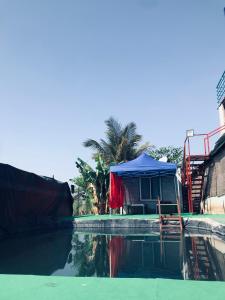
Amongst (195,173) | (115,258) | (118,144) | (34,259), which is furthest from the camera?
(118,144)

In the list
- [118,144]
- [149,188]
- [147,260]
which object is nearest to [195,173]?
[149,188]

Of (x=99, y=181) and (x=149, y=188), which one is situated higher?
(x=99, y=181)

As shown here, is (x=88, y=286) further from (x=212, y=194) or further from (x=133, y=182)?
(x=133, y=182)

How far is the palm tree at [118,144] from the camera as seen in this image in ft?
69.3

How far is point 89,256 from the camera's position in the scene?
18.6 ft

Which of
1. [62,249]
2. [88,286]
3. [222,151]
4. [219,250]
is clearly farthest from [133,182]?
[88,286]

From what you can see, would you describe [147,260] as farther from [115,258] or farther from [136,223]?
[136,223]

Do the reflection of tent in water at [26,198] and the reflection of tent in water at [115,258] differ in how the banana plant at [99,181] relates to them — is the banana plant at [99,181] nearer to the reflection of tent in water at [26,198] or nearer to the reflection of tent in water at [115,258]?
the reflection of tent in water at [26,198]

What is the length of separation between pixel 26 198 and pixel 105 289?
9301 mm

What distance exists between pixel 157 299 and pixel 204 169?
13.1m

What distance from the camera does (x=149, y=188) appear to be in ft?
53.5

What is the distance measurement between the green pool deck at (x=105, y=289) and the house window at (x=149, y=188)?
13640mm

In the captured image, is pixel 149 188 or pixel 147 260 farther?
pixel 149 188

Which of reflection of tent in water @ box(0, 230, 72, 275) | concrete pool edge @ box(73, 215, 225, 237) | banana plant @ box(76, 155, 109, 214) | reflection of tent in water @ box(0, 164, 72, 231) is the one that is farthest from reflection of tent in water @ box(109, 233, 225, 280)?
banana plant @ box(76, 155, 109, 214)
